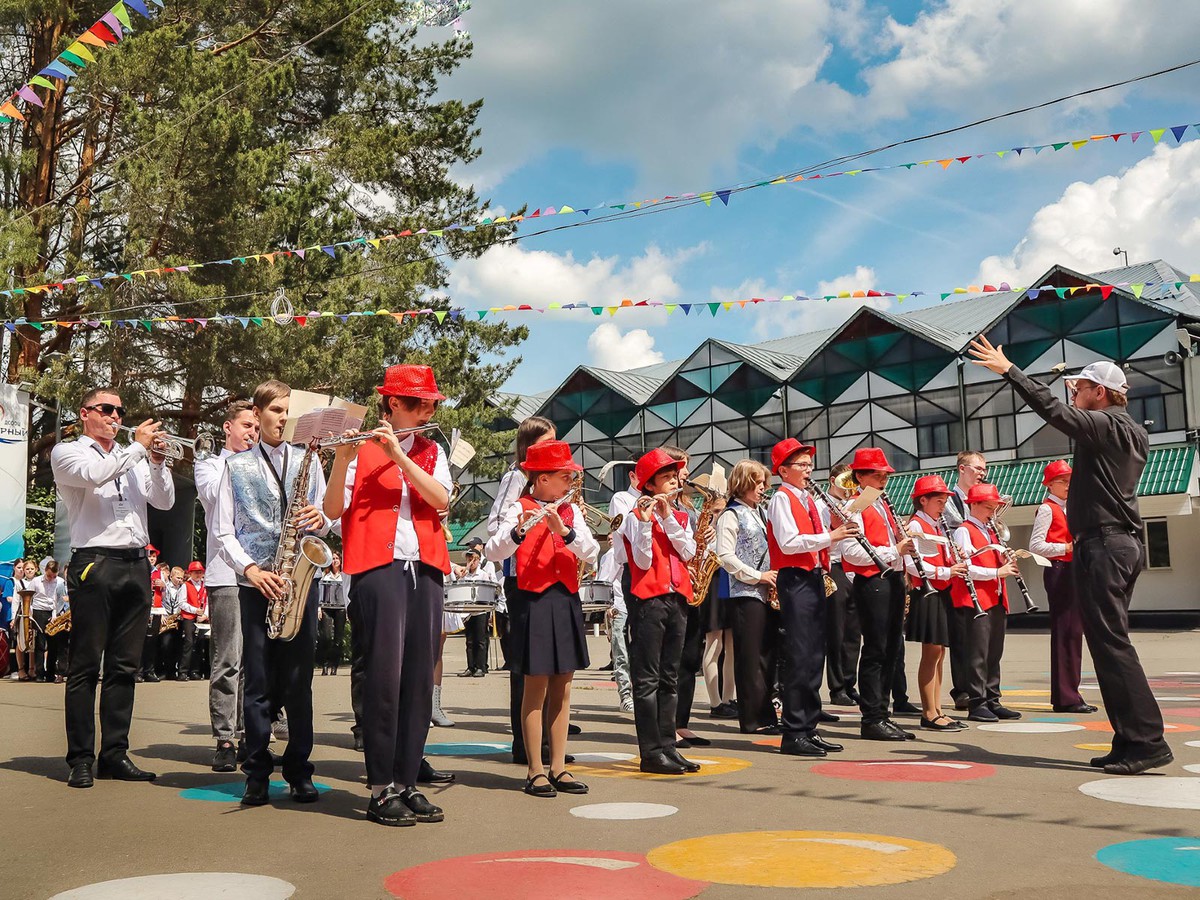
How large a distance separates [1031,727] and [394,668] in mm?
5186

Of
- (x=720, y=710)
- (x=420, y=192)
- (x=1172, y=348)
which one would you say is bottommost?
(x=720, y=710)

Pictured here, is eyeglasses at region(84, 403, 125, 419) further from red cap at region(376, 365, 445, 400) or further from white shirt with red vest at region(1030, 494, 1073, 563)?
white shirt with red vest at region(1030, 494, 1073, 563)

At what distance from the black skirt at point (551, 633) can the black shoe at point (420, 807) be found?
0.90 m

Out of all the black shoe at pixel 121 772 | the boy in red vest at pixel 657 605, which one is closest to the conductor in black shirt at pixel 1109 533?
the boy in red vest at pixel 657 605

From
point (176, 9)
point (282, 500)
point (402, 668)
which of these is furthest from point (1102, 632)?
point (176, 9)

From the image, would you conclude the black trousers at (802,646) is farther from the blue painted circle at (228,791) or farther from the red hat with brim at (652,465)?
the blue painted circle at (228,791)

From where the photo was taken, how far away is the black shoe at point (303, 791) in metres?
5.43

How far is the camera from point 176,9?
20500 mm

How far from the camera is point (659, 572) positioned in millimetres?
6488

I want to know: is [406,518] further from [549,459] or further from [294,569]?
[549,459]

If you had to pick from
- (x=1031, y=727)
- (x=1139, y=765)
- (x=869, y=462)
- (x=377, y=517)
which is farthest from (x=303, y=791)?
(x=1031, y=727)

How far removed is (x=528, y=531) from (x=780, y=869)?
7.79ft

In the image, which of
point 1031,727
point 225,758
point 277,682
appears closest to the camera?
point 277,682

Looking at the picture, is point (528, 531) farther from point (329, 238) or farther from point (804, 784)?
point (329, 238)
